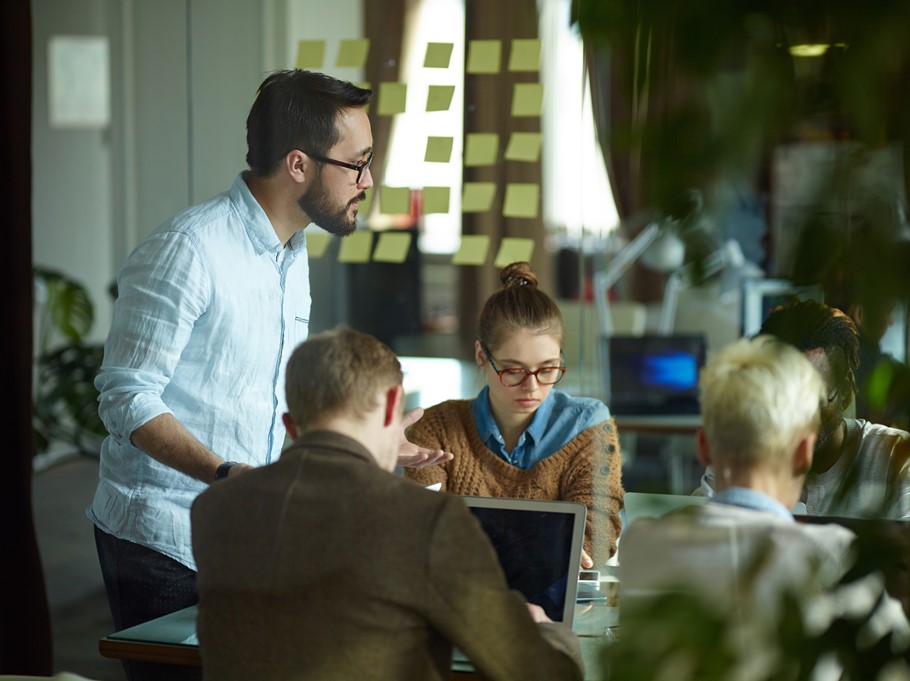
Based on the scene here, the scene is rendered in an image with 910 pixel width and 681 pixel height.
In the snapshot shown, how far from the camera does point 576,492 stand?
225 cm

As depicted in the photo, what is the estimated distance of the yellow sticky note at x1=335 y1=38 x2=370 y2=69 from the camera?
2.88 m

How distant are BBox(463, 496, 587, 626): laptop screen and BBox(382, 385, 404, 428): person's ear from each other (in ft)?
0.92

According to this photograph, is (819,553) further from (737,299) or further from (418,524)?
(737,299)

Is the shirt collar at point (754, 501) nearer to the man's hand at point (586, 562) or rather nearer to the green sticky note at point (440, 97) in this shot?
the man's hand at point (586, 562)

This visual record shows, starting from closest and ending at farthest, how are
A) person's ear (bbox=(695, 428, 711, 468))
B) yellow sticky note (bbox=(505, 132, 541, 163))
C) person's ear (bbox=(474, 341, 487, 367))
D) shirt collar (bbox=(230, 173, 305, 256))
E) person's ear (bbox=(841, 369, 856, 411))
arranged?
person's ear (bbox=(841, 369, 856, 411)), person's ear (bbox=(695, 428, 711, 468)), shirt collar (bbox=(230, 173, 305, 256)), person's ear (bbox=(474, 341, 487, 367)), yellow sticky note (bbox=(505, 132, 541, 163))

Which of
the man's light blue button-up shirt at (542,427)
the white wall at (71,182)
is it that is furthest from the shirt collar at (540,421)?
the white wall at (71,182)

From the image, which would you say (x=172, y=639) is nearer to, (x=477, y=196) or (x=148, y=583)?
(x=148, y=583)

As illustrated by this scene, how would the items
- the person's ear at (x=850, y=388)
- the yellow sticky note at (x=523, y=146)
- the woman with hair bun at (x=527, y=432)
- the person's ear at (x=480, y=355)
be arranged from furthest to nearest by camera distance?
the yellow sticky note at (x=523, y=146)
the person's ear at (x=480, y=355)
the woman with hair bun at (x=527, y=432)
the person's ear at (x=850, y=388)

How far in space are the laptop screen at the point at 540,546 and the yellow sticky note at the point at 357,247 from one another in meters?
1.33

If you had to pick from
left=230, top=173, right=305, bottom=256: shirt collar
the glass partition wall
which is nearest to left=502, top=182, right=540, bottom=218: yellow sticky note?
the glass partition wall

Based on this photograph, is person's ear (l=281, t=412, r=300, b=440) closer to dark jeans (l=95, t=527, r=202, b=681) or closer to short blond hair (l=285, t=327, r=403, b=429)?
short blond hair (l=285, t=327, r=403, b=429)

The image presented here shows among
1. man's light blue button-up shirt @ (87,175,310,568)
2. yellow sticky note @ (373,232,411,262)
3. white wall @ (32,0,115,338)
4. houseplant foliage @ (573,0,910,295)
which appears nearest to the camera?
houseplant foliage @ (573,0,910,295)

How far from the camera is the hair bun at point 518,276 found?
97.1 inches

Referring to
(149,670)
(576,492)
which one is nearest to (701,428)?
(576,492)
